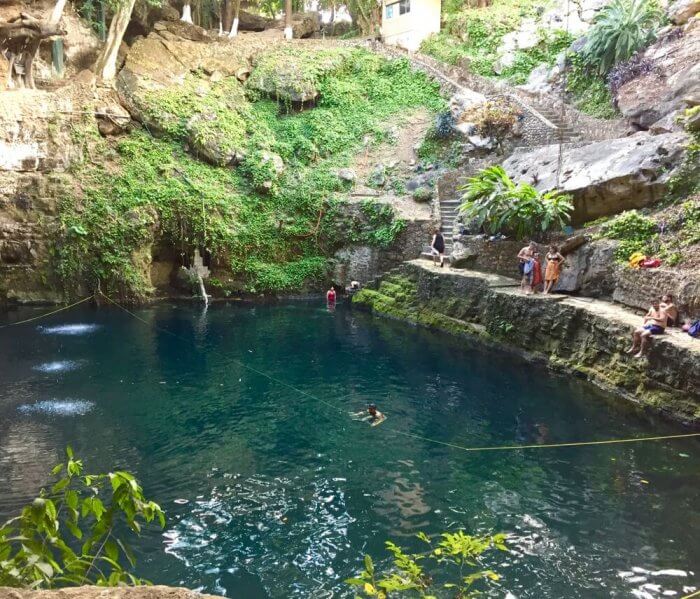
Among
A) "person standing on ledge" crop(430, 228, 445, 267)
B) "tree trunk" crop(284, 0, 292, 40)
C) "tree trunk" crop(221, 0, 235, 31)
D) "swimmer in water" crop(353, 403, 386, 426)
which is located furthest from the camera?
"tree trunk" crop(221, 0, 235, 31)

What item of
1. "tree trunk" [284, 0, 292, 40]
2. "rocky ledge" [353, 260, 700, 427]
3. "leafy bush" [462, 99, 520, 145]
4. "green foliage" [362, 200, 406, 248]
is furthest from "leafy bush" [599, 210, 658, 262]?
"tree trunk" [284, 0, 292, 40]

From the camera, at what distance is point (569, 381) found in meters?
13.2

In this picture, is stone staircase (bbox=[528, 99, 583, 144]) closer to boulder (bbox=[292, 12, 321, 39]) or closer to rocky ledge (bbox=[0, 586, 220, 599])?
boulder (bbox=[292, 12, 321, 39])

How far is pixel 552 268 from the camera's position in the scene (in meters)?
15.1

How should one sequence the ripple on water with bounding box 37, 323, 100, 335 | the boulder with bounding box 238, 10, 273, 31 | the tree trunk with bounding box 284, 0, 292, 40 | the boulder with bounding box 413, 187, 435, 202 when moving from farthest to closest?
the boulder with bounding box 238, 10, 273, 31 → the tree trunk with bounding box 284, 0, 292, 40 → the boulder with bounding box 413, 187, 435, 202 → the ripple on water with bounding box 37, 323, 100, 335

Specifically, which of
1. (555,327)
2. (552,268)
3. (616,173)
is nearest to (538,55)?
(616,173)

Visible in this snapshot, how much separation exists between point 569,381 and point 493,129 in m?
13.3

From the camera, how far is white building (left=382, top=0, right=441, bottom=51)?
104ft

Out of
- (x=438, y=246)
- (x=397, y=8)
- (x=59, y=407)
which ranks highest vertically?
(x=397, y=8)

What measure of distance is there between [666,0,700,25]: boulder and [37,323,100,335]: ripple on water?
24.3 meters

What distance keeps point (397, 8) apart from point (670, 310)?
27455 mm

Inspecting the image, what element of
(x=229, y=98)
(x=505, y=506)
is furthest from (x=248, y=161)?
(x=505, y=506)

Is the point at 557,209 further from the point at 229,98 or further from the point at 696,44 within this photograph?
the point at 229,98

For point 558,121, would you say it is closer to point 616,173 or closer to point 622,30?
point 622,30
